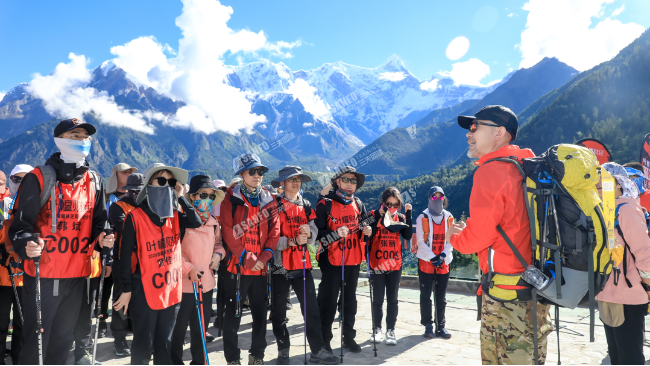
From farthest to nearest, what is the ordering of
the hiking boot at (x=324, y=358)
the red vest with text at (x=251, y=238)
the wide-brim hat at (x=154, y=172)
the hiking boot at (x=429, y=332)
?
1. the hiking boot at (x=429, y=332)
2. the hiking boot at (x=324, y=358)
3. the red vest with text at (x=251, y=238)
4. the wide-brim hat at (x=154, y=172)

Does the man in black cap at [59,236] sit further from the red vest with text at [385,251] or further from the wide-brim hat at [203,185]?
the red vest with text at [385,251]

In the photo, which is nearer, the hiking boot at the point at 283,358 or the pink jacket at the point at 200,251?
the pink jacket at the point at 200,251

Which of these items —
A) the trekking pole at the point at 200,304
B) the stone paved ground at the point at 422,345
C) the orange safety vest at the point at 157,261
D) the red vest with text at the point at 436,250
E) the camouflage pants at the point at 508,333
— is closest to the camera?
the camouflage pants at the point at 508,333

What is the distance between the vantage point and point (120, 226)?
3748 mm

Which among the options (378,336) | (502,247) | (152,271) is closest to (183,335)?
(152,271)

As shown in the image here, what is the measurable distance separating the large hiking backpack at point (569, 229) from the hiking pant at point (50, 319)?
3.74m

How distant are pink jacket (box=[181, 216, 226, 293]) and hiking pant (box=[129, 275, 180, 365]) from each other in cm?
60

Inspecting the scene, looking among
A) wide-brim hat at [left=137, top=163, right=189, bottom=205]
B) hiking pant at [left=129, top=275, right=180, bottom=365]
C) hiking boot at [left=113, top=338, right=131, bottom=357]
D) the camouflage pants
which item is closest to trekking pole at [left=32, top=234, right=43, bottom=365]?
hiking pant at [left=129, top=275, right=180, bottom=365]

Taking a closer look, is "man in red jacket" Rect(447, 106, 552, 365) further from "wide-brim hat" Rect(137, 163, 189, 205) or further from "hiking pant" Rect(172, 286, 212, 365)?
"hiking pant" Rect(172, 286, 212, 365)

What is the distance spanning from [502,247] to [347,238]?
244 centimetres

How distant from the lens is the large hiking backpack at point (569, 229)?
8.06ft

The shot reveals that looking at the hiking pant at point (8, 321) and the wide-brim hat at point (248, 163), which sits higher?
the wide-brim hat at point (248, 163)

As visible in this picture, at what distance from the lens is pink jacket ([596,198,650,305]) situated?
3273 millimetres

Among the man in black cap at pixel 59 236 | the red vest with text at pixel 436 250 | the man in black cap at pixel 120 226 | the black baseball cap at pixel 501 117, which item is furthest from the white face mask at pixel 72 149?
the red vest with text at pixel 436 250
